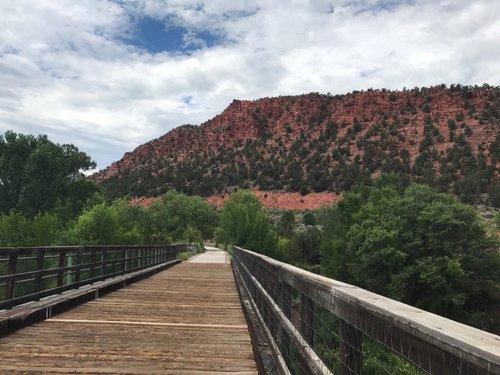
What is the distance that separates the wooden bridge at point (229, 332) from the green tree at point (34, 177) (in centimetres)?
5824

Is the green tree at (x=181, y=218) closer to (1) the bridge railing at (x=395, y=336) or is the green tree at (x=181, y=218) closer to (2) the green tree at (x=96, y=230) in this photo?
(2) the green tree at (x=96, y=230)

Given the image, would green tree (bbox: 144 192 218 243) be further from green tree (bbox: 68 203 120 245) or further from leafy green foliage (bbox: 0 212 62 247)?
leafy green foliage (bbox: 0 212 62 247)

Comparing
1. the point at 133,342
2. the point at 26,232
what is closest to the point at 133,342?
the point at 133,342

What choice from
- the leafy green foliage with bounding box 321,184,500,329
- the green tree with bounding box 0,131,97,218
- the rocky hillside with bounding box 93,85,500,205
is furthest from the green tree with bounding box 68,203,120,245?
the rocky hillside with bounding box 93,85,500,205

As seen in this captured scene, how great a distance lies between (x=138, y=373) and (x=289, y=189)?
333 ft

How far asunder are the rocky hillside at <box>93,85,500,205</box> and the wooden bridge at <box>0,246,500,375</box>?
7303 cm

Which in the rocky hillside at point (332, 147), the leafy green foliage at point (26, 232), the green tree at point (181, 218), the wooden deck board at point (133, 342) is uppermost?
the rocky hillside at point (332, 147)

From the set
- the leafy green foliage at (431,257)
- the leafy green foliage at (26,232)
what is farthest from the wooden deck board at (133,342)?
the leafy green foliage at (26,232)

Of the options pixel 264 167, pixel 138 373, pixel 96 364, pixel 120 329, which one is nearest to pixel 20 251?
pixel 120 329

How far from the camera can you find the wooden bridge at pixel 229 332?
166cm

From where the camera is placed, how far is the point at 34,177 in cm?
6594

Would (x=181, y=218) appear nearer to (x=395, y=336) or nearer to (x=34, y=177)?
(x=34, y=177)

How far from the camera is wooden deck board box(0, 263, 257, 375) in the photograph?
5.12 m

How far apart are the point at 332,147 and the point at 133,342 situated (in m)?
112
